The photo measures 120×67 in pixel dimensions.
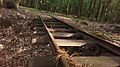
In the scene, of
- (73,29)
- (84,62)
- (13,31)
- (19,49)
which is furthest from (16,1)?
(84,62)

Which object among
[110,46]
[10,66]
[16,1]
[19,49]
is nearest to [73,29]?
[19,49]

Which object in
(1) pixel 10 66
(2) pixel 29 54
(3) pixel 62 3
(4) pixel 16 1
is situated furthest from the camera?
(3) pixel 62 3

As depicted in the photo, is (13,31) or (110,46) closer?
(110,46)

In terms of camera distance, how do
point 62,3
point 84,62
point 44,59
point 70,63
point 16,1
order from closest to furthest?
point 70,63 < point 84,62 < point 44,59 < point 16,1 < point 62,3

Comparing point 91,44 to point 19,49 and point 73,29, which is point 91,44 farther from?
point 73,29

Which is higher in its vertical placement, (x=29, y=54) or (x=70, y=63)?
(x=70, y=63)

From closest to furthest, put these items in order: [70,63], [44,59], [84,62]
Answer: [70,63]
[84,62]
[44,59]

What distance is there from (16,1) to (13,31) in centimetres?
1217

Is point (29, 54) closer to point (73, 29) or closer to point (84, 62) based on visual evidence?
point (84, 62)

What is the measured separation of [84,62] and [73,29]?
17.0ft

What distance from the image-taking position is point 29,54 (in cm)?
628

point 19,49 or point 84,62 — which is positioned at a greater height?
point 84,62

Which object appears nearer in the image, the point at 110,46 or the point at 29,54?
the point at 110,46

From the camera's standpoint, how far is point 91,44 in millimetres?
6496
